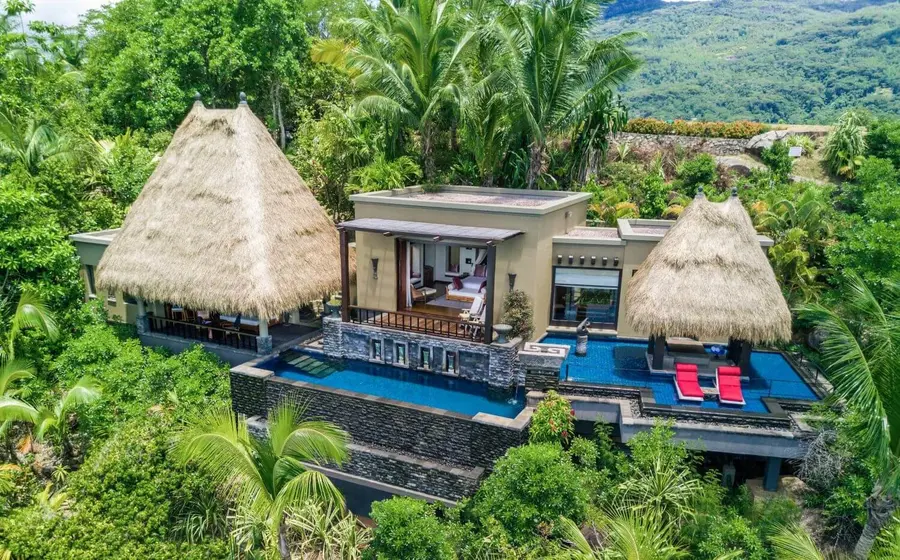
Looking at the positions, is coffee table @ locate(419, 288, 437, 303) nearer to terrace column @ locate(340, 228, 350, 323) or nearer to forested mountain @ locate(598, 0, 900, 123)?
terrace column @ locate(340, 228, 350, 323)

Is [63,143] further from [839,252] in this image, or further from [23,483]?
[839,252]

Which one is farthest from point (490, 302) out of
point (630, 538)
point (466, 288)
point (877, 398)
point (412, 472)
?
point (877, 398)

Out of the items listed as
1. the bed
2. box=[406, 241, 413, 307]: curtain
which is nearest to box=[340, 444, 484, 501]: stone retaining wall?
box=[406, 241, 413, 307]: curtain

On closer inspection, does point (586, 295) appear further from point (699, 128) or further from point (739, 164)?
point (699, 128)

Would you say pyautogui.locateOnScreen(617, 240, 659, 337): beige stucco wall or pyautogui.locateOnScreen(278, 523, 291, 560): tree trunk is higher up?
pyautogui.locateOnScreen(617, 240, 659, 337): beige stucco wall

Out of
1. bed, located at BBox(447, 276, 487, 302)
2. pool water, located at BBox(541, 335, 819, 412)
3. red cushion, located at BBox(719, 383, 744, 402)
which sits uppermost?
bed, located at BBox(447, 276, 487, 302)

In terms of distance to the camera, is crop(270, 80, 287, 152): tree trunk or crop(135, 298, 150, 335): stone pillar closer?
crop(135, 298, 150, 335): stone pillar
